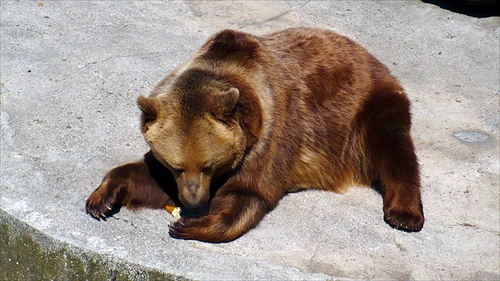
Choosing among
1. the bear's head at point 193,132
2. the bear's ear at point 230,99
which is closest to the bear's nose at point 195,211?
the bear's head at point 193,132

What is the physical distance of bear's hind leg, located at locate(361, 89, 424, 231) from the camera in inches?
166

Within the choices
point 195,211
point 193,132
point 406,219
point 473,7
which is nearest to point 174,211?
point 195,211

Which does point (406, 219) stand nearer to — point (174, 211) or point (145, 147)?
point (174, 211)

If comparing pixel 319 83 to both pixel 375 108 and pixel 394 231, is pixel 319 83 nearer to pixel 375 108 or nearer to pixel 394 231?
pixel 375 108

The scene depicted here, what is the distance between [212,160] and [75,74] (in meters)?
2.13

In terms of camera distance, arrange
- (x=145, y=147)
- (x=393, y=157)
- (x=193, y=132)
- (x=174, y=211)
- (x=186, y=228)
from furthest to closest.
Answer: (x=145, y=147) → (x=393, y=157) → (x=174, y=211) → (x=186, y=228) → (x=193, y=132)

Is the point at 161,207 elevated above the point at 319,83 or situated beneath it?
situated beneath

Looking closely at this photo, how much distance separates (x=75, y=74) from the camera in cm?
542

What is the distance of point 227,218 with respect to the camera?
3854 millimetres

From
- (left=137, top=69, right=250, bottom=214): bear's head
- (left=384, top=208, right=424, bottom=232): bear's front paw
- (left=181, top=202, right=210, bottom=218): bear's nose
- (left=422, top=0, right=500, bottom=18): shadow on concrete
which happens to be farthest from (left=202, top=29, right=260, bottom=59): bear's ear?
(left=422, top=0, right=500, bottom=18): shadow on concrete

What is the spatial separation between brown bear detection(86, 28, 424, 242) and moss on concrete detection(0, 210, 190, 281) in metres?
0.30

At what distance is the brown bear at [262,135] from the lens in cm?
370

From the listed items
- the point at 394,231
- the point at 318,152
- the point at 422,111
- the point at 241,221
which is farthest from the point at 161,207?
the point at 422,111

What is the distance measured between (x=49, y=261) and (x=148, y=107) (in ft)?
3.20
